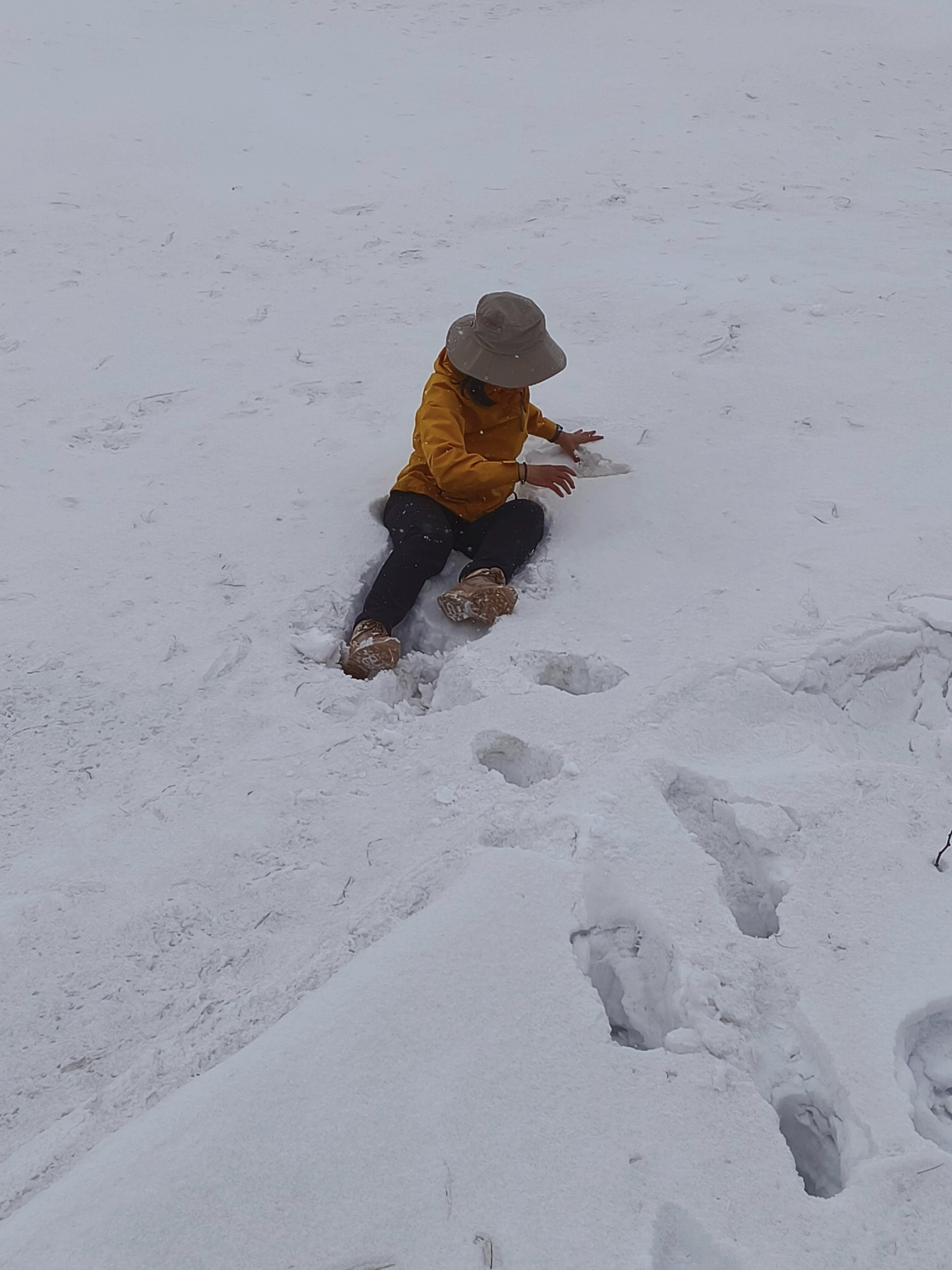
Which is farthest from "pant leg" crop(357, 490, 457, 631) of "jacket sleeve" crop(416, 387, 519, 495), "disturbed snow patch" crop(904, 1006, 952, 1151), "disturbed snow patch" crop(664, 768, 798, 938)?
"disturbed snow patch" crop(904, 1006, 952, 1151)

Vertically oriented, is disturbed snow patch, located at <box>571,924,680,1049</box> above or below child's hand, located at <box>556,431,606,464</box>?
below

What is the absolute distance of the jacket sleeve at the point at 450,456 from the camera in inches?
121

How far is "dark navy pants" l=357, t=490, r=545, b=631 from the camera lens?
2953mm

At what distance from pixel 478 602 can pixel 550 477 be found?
584 mm

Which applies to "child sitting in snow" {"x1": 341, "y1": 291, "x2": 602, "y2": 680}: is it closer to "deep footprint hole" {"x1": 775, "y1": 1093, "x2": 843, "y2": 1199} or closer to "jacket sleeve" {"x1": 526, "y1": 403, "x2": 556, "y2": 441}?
"jacket sleeve" {"x1": 526, "y1": 403, "x2": 556, "y2": 441}

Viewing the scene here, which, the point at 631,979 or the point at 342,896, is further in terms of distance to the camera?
the point at 342,896

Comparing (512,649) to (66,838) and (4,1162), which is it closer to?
(66,838)

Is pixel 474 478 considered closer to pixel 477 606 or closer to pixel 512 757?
pixel 477 606

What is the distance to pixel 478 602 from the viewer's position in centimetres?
288

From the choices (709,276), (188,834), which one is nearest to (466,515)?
(188,834)

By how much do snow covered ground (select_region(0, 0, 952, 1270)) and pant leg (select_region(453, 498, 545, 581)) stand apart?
0.35 ft

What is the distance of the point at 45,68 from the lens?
753 centimetres

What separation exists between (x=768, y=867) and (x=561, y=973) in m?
0.58

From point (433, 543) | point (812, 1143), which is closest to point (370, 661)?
point (433, 543)
